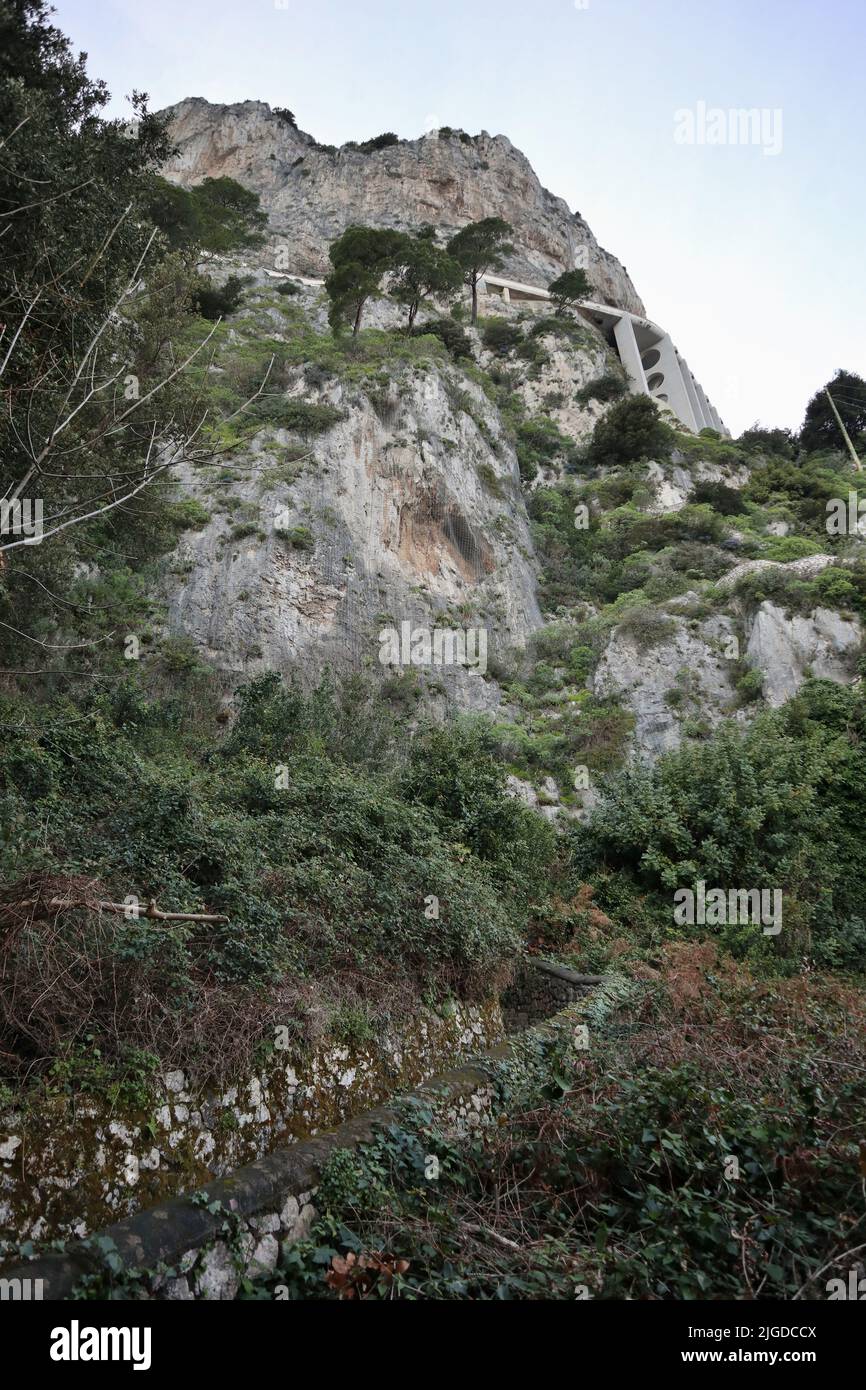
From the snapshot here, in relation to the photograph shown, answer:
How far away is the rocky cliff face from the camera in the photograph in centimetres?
5547

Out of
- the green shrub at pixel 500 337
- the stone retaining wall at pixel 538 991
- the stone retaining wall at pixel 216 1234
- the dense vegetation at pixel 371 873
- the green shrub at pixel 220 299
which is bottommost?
the stone retaining wall at pixel 538 991

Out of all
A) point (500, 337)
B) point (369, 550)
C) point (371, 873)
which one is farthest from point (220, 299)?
point (371, 873)

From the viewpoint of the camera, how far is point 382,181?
5669cm

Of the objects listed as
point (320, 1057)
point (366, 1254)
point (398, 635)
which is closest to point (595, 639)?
point (398, 635)

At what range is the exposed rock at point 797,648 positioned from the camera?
2008 cm

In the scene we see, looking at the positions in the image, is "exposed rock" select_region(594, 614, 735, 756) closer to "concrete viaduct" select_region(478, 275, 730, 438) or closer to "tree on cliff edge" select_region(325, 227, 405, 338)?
"tree on cliff edge" select_region(325, 227, 405, 338)

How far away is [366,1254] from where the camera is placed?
422 cm

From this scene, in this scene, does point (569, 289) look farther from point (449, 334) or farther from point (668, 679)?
point (668, 679)

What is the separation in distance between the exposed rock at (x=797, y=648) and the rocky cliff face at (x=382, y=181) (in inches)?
1755

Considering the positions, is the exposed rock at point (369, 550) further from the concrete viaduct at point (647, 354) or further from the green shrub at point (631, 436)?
the concrete viaduct at point (647, 354)

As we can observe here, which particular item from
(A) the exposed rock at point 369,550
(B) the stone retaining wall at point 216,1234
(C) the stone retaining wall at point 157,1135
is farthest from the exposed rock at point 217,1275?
(A) the exposed rock at point 369,550

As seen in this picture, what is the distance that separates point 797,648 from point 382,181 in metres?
54.1

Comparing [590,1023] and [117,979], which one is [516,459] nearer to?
[590,1023]

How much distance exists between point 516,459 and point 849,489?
15383mm
